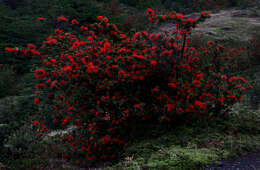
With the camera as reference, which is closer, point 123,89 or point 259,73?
point 123,89

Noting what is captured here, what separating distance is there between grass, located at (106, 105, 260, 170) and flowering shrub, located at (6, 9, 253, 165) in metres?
0.28

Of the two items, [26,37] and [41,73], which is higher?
[41,73]

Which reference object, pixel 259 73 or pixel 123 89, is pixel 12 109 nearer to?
pixel 123 89

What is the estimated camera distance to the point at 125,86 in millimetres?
5062

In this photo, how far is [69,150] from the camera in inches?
217

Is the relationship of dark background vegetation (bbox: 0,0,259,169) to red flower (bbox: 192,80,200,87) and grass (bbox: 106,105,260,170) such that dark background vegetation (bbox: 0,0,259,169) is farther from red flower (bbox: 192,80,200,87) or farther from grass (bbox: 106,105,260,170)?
red flower (bbox: 192,80,200,87)

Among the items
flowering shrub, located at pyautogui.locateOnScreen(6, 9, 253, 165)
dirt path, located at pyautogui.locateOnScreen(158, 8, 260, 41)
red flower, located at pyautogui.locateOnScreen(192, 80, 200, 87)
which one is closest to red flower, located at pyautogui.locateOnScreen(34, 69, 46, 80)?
flowering shrub, located at pyautogui.locateOnScreen(6, 9, 253, 165)

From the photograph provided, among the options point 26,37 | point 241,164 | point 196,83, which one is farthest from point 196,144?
point 26,37

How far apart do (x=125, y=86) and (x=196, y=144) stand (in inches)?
59.5

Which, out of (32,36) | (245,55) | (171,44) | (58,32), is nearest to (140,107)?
(171,44)

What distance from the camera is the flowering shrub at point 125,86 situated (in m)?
4.88

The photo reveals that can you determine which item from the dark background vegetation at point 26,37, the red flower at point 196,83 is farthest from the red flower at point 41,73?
the red flower at point 196,83

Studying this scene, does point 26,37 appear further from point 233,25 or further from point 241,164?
point 241,164

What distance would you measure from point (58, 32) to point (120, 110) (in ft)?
6.52
